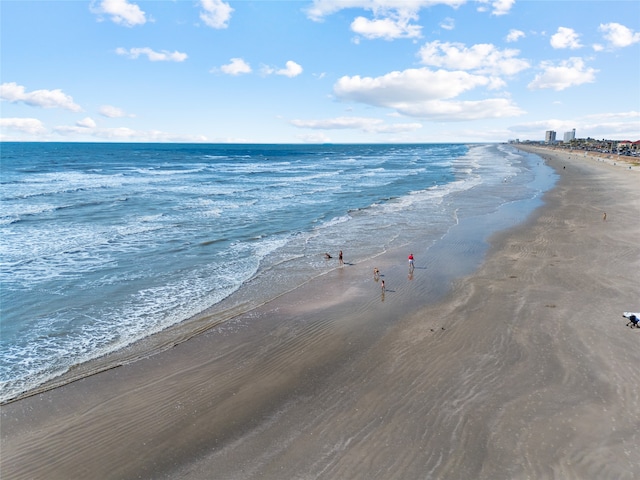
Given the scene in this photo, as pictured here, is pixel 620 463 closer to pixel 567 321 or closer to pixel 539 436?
pixel 539 436

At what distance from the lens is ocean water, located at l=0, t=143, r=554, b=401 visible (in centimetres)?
1689

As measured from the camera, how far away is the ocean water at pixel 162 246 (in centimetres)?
1689

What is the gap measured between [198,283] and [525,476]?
17.1 metres

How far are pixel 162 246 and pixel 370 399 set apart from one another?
2131cm

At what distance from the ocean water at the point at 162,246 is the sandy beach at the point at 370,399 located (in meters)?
2.78

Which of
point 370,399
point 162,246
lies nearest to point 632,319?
point 370,399

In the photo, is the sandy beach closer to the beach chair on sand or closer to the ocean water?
the beach chair on sand

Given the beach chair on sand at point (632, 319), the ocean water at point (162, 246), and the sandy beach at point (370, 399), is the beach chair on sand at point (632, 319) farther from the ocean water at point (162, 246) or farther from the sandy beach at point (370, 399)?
the ocean water at point (162, 246)

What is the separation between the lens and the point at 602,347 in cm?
1466

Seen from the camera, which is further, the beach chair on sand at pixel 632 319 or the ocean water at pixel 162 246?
the ocean water at pixel 162 246

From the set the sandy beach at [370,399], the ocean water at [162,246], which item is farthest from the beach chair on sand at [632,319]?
the ocean water at [162,246]

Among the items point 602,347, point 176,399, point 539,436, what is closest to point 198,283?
point 176,399

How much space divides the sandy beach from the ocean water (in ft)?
9.12

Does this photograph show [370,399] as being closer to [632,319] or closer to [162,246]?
[632,319]
